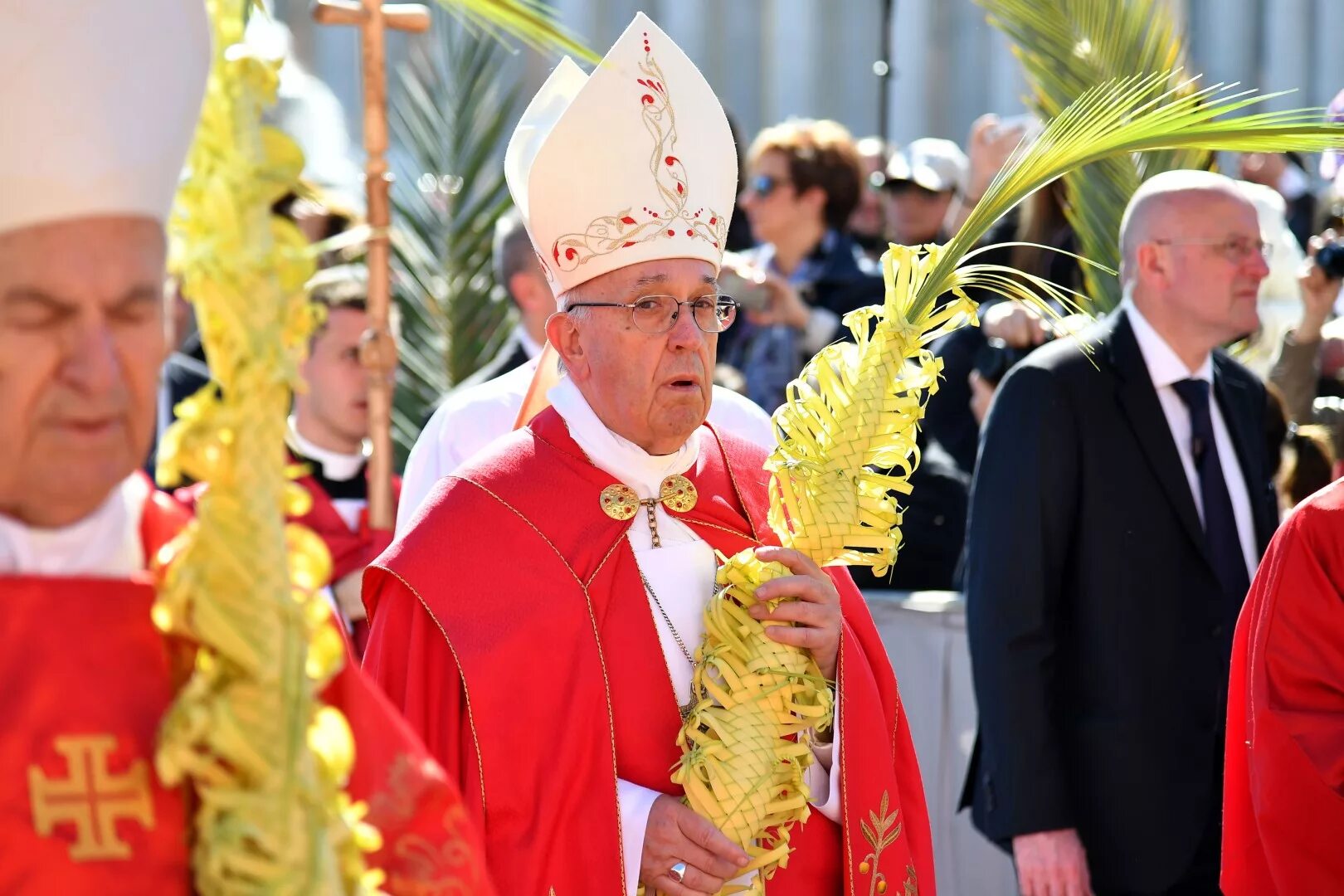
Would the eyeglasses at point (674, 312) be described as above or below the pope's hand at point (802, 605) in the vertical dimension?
above

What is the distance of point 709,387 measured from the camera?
146 inches

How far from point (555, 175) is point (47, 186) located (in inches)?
79.3

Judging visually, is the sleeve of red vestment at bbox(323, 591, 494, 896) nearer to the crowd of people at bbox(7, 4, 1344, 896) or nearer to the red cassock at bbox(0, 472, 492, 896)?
the crowd of people at bbox(7, 4, 1344, 896)

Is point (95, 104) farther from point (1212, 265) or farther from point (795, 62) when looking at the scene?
point (795, 62)

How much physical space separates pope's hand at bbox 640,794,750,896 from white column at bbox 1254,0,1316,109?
1644 centimetres

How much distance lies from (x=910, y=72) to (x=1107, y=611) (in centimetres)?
1451

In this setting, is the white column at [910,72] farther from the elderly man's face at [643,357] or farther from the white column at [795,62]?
the elderly man's face at [643,357]

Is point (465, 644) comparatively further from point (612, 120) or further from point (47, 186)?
point (47, 186)

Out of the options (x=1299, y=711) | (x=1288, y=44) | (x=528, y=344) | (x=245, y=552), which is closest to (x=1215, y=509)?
(x=1299, y=711)

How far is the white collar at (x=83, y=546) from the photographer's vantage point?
82.0 inches

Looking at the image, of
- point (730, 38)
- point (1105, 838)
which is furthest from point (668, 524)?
point (730, 38)

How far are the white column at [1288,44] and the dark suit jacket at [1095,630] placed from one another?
14.5m

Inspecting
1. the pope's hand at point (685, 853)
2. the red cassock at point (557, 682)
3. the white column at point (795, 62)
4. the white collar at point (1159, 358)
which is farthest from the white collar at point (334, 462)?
the white column at point (795, 62)

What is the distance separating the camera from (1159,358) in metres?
5.10
